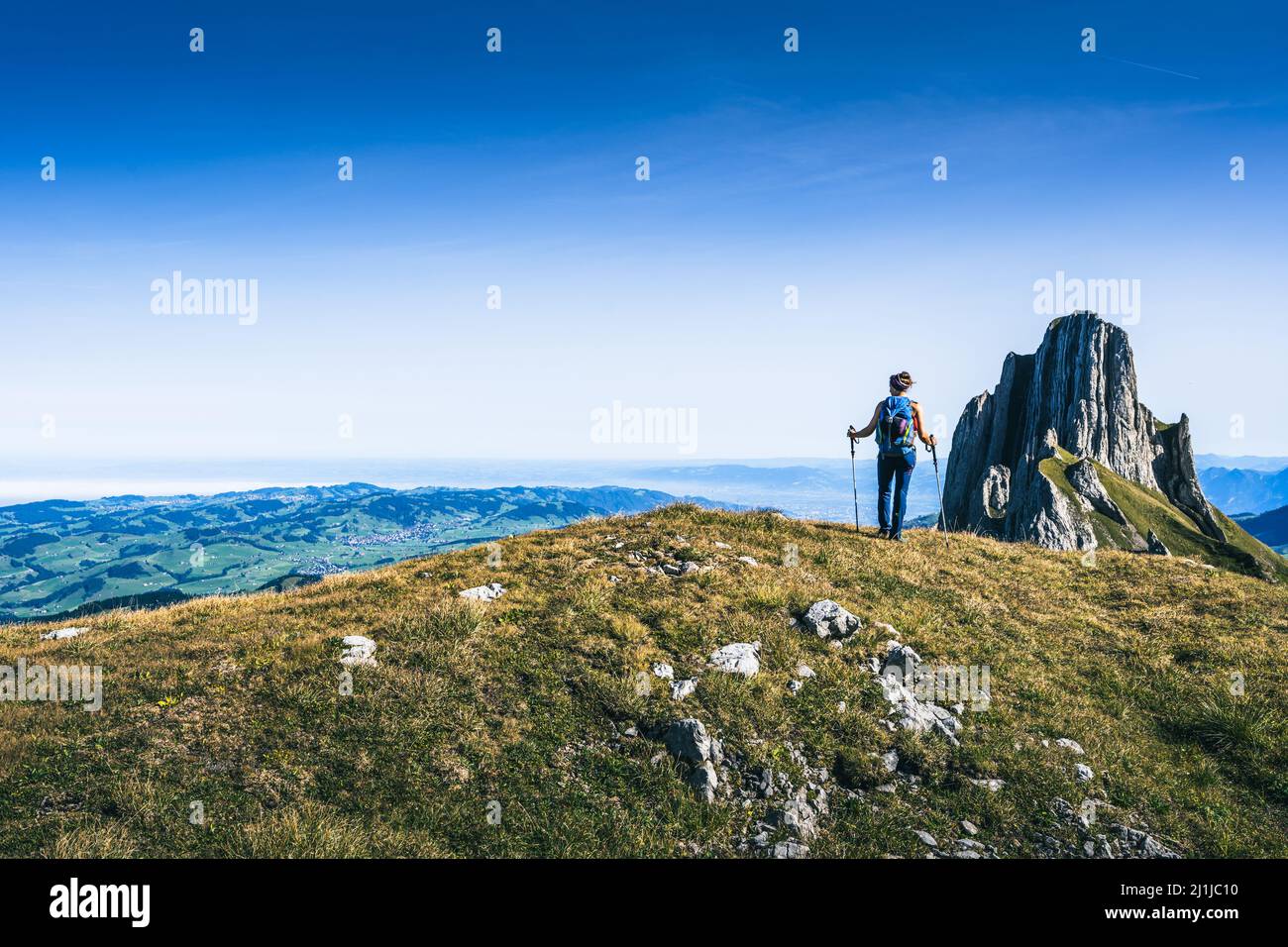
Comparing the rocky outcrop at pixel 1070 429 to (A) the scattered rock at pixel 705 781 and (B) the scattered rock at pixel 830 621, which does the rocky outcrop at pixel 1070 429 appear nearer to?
(B) the scattered rock at pixel 830 621

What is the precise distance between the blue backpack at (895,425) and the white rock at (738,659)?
30.7 ft

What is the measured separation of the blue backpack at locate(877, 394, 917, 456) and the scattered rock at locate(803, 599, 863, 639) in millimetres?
7038

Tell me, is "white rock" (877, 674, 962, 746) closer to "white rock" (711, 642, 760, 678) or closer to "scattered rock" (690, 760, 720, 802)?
"white rock" (711, 642, 760, 678)

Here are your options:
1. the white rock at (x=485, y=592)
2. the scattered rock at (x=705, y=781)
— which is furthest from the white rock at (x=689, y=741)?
the white rock at (x=485, y=592)

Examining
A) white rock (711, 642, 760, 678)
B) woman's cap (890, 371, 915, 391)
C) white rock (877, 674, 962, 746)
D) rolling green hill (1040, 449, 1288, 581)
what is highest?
woman's cap (890, 371, 915, 391)

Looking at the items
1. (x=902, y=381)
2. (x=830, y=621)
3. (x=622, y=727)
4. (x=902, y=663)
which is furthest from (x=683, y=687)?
(x=902, y=381)

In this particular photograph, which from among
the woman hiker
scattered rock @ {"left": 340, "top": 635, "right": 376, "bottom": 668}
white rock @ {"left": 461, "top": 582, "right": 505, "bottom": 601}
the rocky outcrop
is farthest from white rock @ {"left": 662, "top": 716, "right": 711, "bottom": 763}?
the rocky outcrop

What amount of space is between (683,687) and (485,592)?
6.04 meters

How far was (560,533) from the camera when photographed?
21125mm

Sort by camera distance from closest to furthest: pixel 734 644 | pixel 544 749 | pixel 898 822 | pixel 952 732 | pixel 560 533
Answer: pixel 898 822, pixel 544 749, pixel 952 732, pixel 734 644, pixel 560 533

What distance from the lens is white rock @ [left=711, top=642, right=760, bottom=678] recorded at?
41.6 ft
